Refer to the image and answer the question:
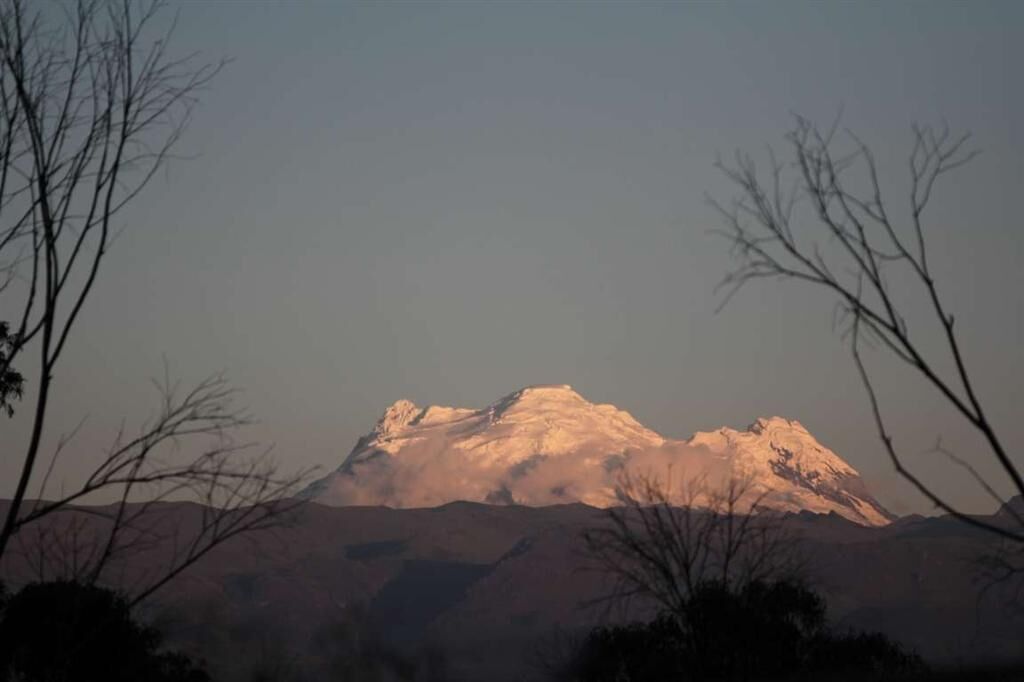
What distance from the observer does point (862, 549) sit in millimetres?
187000

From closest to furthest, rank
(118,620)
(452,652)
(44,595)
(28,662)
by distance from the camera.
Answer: (118,620) < (28,662) < (44,595) < (452,652)

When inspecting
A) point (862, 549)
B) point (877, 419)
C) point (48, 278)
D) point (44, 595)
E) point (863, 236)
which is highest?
point (862, 549)

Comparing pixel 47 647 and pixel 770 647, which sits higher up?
pixel 47 647

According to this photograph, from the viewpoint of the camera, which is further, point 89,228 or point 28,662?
point 28,662

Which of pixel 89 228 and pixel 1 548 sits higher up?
pixel 89 228

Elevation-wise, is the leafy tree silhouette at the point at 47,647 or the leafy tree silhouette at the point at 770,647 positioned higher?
the leafy tree silhouette at the point at 47,647

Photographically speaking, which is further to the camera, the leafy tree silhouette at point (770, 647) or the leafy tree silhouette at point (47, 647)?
the leafy tree silhouette at point (770, 647)

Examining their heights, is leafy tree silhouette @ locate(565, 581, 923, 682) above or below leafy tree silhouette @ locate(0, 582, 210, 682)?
below

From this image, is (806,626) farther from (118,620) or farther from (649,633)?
(118,620)

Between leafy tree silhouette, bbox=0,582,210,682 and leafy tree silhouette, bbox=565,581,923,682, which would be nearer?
leafy tree silhouette, bbox=0,582,210,682

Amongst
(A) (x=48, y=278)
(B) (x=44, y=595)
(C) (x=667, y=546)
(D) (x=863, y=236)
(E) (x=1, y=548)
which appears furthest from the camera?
(B) (x=44, y=595)

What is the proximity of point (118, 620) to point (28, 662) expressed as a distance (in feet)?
84.2

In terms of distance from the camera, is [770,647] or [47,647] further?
[770,647]

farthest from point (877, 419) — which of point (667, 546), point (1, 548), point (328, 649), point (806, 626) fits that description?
point (328, 649)
